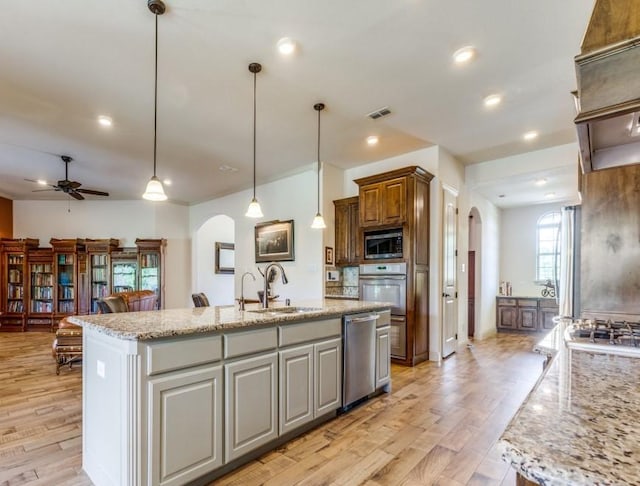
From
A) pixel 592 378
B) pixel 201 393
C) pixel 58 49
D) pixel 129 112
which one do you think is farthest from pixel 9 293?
pixel 592 378

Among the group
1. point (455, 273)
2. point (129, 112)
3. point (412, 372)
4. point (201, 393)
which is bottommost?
point (412, 372)

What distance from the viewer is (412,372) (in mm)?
4176

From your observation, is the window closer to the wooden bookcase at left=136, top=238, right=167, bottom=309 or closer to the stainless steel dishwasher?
the stainless steel dishwasher

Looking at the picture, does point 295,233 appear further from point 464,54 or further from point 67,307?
point 67,307

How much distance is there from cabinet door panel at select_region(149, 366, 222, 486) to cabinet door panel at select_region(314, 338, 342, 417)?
884 millimetres

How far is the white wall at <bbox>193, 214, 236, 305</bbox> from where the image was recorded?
819cm

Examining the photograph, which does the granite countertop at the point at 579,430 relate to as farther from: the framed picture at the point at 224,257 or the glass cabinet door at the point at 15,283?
the glass cabinet door at the point at 15,283

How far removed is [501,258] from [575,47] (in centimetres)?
609

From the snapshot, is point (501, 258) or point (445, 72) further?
point (501, 258)

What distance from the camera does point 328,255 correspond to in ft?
17.8

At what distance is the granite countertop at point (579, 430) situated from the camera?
0.52m

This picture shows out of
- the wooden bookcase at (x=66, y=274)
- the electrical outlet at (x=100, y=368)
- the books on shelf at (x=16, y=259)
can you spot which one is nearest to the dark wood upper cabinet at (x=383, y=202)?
the electrical outlet at (x=100, y=368)

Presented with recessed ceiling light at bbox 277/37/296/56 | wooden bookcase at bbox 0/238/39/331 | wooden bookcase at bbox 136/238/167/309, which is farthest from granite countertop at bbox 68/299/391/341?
wooden bookcase at bbox 0/238/39/331

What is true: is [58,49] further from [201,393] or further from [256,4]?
[201,393]
